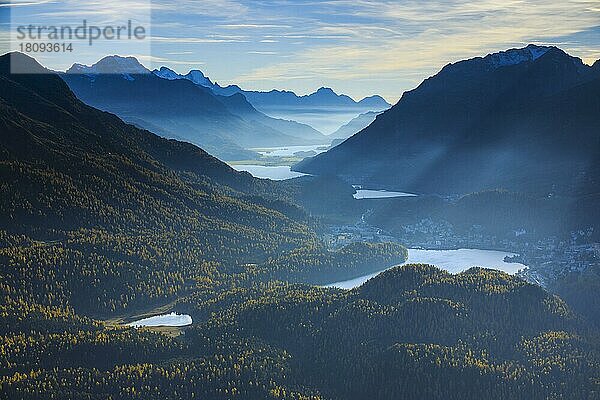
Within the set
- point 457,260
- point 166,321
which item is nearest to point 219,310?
point 166,321

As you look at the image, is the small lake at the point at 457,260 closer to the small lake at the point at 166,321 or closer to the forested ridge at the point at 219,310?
the forested ridge at the point at 219,310

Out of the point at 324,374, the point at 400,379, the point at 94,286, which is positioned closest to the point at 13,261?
the point at 94,286

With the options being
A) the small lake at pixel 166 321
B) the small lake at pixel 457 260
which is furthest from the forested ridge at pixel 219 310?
the small lake at pixel 457 260

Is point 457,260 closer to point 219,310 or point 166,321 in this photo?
point 219,310

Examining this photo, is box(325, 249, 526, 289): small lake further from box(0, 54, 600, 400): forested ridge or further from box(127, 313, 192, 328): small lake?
box(127, 313, 192, 328): small lake

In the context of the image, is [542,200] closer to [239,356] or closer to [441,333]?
[441,333]
